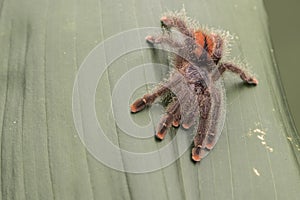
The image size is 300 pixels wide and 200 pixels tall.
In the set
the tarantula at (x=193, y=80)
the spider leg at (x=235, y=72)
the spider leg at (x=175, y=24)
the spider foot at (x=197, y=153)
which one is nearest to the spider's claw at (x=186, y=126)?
the tarantula at (x=193, y=80)

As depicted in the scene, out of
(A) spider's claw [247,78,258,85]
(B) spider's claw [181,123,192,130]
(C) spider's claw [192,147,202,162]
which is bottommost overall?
(C) spider's claw [192,147,202,162]

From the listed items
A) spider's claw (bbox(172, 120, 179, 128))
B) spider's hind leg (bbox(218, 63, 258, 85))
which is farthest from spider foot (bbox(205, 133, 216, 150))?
spider's hind leg (bbox(218, 63, 258, 85))

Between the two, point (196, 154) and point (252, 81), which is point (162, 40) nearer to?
point (252, 81)

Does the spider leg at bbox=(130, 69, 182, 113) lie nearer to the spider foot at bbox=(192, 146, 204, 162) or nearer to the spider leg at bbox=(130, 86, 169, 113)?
the spider leg at bbox=(130, 86, 169, 113)

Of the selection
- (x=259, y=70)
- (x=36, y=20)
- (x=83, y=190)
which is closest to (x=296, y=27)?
(x=259, y=70)

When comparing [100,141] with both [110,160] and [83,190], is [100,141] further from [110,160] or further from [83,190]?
[83,190]

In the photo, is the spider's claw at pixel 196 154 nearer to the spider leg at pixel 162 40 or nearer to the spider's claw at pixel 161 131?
the spider's claw at pixel 161 131

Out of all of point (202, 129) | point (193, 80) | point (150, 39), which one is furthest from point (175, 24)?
point (202, 129)
